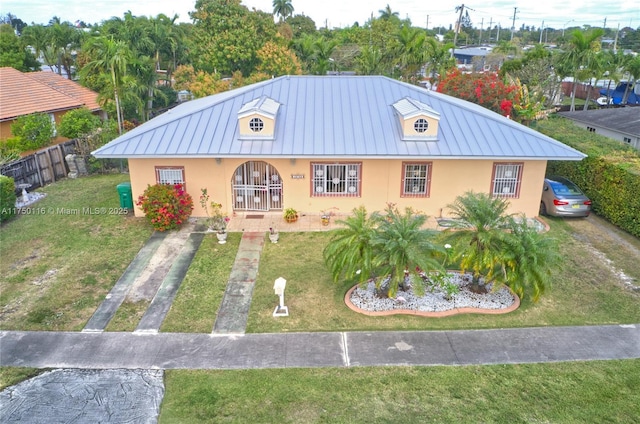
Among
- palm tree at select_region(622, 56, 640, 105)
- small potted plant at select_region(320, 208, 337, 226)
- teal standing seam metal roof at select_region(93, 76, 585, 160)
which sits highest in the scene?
palm tree at select_region(622, 56, 640, 105)

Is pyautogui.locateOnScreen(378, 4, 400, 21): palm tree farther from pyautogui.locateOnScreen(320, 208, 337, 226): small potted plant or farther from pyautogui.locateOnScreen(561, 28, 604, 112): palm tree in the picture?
pyautogui.locateOnScreen(320, 208, 337, 226): small potted plant

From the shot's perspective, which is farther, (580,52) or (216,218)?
(580,52)

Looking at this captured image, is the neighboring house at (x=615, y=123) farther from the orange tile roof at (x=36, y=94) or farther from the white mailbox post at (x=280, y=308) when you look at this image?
the orange tile roof at (x=36, y=94)

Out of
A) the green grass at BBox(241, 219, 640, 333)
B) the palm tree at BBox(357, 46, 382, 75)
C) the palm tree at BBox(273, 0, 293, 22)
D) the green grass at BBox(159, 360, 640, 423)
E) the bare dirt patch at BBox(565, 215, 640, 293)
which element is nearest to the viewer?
the green grass at BBox(159, 360, 640, 423)

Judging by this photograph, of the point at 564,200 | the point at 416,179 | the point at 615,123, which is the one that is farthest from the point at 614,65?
the point at 416,179

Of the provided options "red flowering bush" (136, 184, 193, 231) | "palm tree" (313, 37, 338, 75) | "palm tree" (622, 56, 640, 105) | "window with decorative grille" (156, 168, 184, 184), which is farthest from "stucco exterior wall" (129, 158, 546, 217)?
"palm tree" (622, 56, 640, 105)

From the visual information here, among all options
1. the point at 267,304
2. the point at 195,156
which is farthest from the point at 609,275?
the point at 195,156

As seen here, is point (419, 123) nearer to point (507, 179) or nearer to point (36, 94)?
point (507, 179)
